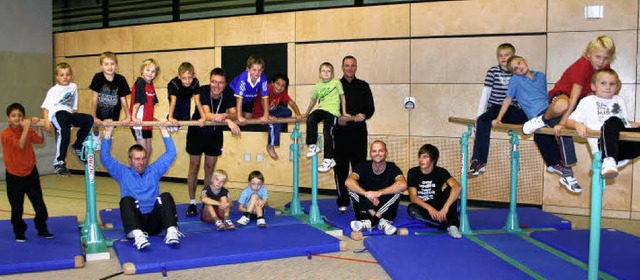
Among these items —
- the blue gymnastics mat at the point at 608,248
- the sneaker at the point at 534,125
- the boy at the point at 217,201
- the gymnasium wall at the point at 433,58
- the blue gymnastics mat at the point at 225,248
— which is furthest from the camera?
the gymnasium wall at the point at 433,58

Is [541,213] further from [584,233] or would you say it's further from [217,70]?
[217,70]

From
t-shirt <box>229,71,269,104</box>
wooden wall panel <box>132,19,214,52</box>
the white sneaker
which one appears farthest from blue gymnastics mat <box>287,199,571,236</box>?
wooden wall panel <box>132,19,214,52</box>

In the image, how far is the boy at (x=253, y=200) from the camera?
23.7ft

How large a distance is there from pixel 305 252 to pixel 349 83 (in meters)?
2.73

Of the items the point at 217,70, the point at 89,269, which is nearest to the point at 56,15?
the point at 217,70

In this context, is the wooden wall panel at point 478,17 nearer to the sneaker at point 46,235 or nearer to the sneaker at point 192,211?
the sneaker at point 192,211

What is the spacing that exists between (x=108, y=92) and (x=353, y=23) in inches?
159

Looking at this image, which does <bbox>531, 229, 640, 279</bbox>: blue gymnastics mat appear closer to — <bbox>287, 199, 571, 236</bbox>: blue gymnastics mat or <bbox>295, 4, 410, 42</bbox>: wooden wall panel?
<bbox>287, 199, 571, 236</bbox>: blue gymnastics mat

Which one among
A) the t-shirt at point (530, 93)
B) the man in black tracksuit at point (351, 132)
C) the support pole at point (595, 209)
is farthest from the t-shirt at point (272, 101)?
the support pole at point (595, 209)

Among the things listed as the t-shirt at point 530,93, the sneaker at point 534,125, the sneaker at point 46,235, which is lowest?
the sneaker at point 46,235

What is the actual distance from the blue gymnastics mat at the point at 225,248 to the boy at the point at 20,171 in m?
0.97

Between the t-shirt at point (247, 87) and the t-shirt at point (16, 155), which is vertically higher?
the t-shirt at point (247, 87)

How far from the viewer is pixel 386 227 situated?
681 cm

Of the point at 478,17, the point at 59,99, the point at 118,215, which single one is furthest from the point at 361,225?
the point at 478,17
